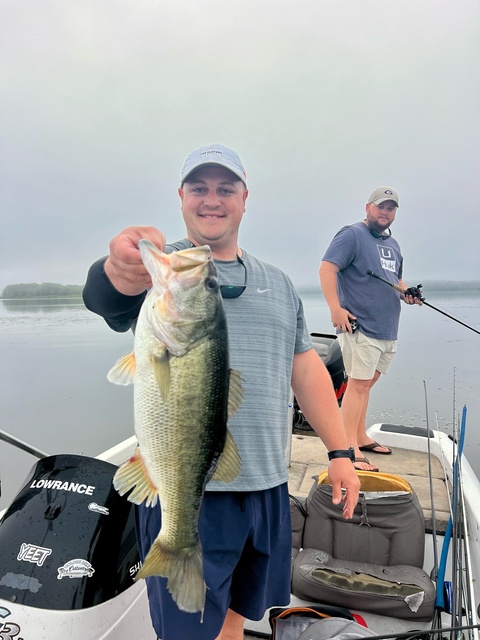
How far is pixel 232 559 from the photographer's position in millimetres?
1482

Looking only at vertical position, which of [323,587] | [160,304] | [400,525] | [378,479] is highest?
[160,304]

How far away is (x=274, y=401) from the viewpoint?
1595mm

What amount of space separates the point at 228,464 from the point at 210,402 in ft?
0.69

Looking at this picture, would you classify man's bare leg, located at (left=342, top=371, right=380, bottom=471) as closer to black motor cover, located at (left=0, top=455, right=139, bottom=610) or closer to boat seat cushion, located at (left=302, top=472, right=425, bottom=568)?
boat seat cushion, located at (left=302, top=472, right=425, bottom=568)

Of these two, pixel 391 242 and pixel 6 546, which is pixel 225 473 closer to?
pixel 6 546

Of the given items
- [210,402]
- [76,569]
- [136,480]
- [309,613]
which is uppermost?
[210,402]

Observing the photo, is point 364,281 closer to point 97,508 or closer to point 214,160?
point 214,160

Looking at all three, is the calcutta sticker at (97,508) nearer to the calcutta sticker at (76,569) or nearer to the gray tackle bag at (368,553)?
the calcutta sticker at (76,569)

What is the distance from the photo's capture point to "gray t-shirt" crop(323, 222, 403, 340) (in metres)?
3.63

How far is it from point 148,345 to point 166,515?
0.46 meters

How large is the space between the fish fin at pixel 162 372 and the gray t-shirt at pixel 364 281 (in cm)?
267

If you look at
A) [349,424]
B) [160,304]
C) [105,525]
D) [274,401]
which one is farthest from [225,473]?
[349,424]

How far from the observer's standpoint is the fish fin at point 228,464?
1245 millimetres

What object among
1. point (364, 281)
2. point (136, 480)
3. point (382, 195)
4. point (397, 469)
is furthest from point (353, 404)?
point (136, 480)
